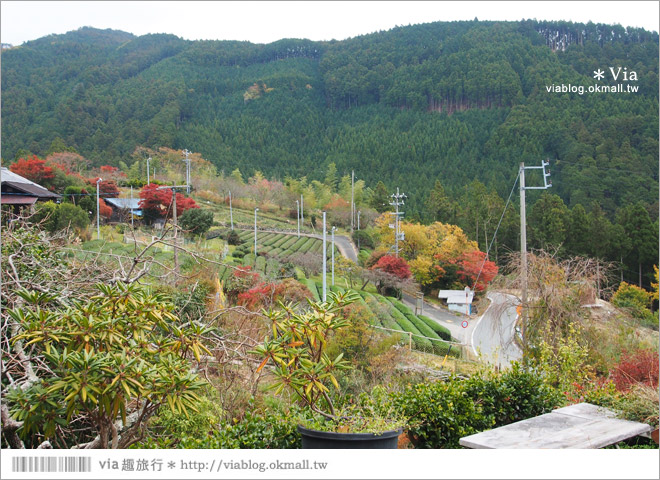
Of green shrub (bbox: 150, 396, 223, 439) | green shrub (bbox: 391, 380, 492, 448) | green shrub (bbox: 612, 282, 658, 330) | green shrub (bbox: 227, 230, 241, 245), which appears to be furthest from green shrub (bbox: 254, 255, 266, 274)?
green shrub (bbox: 391, 380, 492, 448)

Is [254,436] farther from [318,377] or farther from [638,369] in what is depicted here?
[638,369]

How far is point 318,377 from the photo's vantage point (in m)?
2.57

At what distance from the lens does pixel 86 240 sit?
602 inches

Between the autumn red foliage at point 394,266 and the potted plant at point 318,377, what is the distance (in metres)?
16.4

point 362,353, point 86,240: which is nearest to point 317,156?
point 86,240

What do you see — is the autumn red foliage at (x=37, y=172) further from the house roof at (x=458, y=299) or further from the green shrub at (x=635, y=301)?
the green shrub at (x=635, y=301)

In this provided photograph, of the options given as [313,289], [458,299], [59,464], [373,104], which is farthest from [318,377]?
[373,104]

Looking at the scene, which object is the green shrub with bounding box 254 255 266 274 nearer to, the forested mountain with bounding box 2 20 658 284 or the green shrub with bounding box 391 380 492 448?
the forested mountain with bounding box 2 20 658 284

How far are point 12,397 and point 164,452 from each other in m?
A: 0.64

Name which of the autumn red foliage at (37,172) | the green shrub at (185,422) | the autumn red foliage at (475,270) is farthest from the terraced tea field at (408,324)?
the autumn red foliage at (37,172)

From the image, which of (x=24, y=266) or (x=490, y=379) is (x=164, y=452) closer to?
(x=490, y=379)

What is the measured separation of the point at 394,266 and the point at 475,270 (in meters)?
2.58

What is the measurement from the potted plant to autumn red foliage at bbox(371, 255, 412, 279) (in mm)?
16418

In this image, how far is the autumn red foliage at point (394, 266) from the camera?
758 inches
